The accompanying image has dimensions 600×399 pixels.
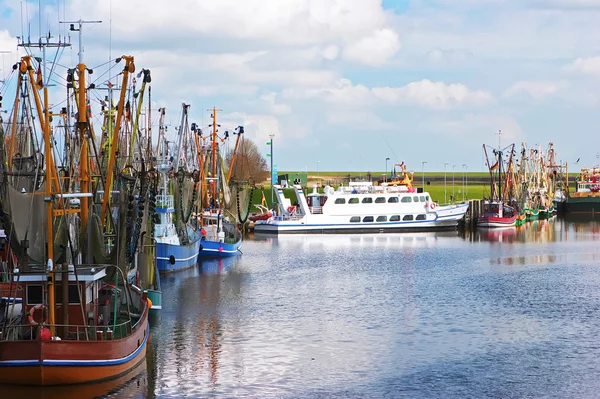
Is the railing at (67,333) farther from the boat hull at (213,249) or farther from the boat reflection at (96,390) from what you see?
the boat hull at (213,249)

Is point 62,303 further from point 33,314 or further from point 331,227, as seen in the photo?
point 331,227

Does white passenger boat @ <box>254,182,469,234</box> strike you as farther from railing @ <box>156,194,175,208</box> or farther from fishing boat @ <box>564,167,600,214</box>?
fishing boat @ <box>564,167,600,214</box>

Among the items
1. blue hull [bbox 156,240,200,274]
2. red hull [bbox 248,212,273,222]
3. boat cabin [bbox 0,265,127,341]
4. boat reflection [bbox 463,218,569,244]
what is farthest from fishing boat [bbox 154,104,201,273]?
red hull [bbox 248,212,273,222]

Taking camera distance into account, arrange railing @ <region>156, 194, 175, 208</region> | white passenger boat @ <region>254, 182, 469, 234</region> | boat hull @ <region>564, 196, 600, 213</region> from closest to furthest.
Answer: railing @ <region>156, 194, 175, 208</region>, white passenger boat @ <region>254, 182, 469, 234</region>, boat hull @ <region>564, 196, 600, 213</region>

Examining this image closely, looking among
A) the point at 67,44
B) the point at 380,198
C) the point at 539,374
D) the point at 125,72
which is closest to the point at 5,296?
the point at 125,72

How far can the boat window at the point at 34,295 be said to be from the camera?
113ft

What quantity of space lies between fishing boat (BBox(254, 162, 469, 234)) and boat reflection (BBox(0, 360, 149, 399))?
7966 centimetres

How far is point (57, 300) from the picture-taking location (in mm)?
34469

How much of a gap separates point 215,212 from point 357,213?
29577 mm

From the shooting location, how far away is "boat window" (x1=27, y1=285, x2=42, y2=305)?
3447 cm

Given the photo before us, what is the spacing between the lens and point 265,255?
87.4 m

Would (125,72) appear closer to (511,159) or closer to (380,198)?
(380,198)

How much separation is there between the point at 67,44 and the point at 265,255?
131 feet

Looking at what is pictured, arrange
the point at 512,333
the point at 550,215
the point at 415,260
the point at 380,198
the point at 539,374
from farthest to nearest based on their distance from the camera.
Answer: the point at 550,215
the point at 380,198
the point at 415,260
the point at 512,333
the point at 539,374
